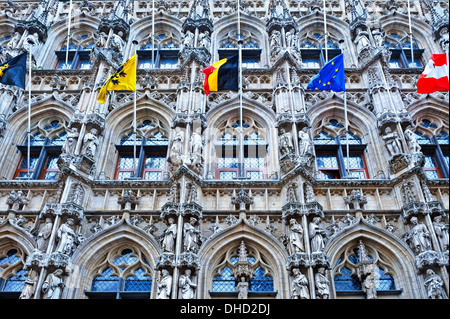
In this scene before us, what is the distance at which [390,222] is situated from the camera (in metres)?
14.5

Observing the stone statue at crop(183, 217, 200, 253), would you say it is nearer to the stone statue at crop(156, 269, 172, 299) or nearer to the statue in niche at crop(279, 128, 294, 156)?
the stone statue at crop(156, 269, 172, 299)

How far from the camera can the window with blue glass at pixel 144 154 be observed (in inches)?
663

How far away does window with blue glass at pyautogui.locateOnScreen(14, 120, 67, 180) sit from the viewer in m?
17.0

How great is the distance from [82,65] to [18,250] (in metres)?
9.97

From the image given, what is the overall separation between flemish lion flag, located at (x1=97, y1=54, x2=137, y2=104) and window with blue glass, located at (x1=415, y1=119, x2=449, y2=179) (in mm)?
10745

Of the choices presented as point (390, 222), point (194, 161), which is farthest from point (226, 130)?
point (390, 222)

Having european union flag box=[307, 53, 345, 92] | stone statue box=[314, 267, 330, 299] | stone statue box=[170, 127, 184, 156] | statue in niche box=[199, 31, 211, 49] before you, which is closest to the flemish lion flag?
stone statue box=[170, 127, 184, 156]

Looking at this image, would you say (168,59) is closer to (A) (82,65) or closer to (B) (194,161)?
(A) (82,65)

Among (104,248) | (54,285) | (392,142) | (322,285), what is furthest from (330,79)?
(54,285)

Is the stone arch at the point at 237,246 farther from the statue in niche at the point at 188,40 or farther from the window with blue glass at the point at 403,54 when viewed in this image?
the window with blue glass at the point at 403,54

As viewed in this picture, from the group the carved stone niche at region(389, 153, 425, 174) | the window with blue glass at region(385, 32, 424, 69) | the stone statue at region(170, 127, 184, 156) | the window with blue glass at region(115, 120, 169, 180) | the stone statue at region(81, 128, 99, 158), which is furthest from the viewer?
the window with blue glass at region(385, 32, 424, 69)

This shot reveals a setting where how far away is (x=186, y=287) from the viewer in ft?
40.9

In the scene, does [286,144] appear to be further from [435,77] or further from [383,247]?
[435,77]

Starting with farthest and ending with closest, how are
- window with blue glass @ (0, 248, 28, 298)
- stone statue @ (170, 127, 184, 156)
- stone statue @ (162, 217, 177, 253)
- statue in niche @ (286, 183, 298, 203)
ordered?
stone statue @ (170, 127, 184, 156) → statue in niche @ (286, 183, 298, 203) → window with blue glass @ (0, 248, 28, 298) → stone statue @ (162, 217, 177, 253)
